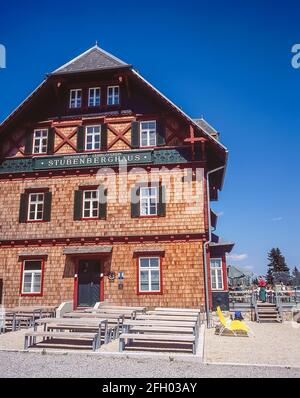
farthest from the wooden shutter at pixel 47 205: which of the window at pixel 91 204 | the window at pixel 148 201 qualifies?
the window at pixel 148 201

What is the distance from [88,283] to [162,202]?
5005 millimetres

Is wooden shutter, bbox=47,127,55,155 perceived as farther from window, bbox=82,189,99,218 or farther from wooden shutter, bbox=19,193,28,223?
window, bbox=82,189,99,218

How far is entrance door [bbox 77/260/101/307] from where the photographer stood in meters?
15.9

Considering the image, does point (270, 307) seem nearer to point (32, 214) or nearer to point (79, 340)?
point (79, 340)

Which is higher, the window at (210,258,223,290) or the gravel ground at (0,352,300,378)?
the window at (210,258,223,290)

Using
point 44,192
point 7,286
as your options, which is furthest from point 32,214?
point 7,286

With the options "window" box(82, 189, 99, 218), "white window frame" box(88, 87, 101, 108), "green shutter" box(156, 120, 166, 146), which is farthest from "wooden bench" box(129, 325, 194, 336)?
"white window frame" box(88, 87, 101, 108)

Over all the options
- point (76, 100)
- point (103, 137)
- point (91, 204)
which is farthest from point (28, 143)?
point (91, 204)

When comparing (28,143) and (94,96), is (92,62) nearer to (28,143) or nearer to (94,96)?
(94,96)

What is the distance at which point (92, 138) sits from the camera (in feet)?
57.8

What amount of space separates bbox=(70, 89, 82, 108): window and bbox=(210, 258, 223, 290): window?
35.8ft

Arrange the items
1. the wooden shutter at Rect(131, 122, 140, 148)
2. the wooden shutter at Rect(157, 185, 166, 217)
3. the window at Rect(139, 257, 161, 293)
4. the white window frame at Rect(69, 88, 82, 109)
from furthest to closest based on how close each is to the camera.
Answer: the white window frame at Rect(69, 88, 82, 109) → the wooden shutter at Rect(131, 122, 140, 148) → the wooden shutter at Rect(157, 185, 166, 217) → the window at Rect(139, 257, 161, 293)

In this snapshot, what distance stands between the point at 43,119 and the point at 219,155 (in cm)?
922

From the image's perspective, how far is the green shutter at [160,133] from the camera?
16.9m
